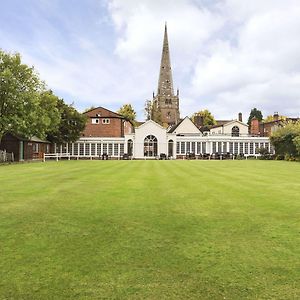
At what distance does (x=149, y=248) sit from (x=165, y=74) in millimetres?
99287

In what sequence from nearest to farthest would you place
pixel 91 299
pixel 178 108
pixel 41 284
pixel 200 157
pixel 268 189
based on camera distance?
pixel 91 299
pixel 41 284
pixel 268 189
pixel 200 157
pixel 178 108

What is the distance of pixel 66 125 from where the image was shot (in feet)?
164

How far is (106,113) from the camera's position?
197 ft

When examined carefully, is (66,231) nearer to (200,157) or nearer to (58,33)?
(58,33)

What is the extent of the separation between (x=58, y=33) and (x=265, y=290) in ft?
61.7

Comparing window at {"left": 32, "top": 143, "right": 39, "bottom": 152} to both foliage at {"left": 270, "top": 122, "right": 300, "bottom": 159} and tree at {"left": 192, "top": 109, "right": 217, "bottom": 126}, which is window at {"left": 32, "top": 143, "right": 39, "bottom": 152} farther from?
tree at {"left": 192, "top": 109, "right": 217, "bottom": 126}

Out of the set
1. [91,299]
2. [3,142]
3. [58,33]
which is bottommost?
[91,299]

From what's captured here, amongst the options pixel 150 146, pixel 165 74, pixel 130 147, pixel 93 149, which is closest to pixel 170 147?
pixel 150 146

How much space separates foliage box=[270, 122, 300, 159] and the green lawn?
32312 mm

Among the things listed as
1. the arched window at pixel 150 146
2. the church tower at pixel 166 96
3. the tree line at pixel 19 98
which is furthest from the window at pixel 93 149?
the church tower at pixel 166 96

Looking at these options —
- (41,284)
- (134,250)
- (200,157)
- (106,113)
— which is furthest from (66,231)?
(106,113)

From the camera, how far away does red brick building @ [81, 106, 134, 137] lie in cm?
5981

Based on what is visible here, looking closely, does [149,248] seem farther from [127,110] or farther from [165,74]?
[165,74]

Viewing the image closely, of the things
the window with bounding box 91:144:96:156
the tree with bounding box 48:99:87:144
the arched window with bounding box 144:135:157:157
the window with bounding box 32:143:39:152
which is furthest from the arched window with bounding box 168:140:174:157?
the window with bounding box 32:143:39:152
